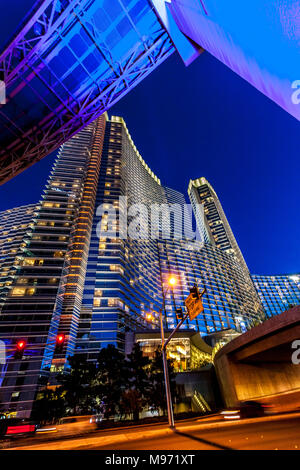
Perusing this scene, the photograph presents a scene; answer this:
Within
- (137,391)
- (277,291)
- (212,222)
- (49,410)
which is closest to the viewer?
(137,391)

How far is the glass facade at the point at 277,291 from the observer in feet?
545

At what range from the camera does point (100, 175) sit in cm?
9556

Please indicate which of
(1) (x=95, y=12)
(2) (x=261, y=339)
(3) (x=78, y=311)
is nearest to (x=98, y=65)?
(1) (x=95, y=12)

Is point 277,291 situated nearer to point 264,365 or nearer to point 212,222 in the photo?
point 212,222

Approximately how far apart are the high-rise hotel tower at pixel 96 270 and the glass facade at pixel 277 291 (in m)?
46.8

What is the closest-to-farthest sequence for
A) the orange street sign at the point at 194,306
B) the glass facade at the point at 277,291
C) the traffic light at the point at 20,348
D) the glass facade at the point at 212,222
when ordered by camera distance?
the orange street sign at the point at 194,306
the traffic light at the point at 20,348
the glass facade at the point at 212,222
the glass facade at the point at 277,291

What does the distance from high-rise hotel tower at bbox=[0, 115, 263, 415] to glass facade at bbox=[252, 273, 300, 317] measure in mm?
46847

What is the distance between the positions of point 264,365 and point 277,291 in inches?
7015

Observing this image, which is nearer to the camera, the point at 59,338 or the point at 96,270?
the point at 59,338

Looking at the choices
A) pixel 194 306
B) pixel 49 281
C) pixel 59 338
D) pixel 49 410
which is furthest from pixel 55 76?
pixel 49 281

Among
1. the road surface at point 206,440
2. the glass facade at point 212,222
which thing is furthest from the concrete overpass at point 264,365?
the glass facade at point 212,222

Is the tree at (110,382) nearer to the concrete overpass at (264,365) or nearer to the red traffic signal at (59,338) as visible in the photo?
the concrete overpass at (264,365)

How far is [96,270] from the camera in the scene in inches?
2854
